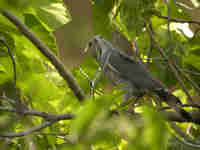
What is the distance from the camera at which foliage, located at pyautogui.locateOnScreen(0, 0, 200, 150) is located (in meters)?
0.32

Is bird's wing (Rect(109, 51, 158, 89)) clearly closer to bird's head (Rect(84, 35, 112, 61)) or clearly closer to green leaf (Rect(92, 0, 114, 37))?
bird's head (Rect(84, 35, 112, 61))

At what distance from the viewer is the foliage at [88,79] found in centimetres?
32

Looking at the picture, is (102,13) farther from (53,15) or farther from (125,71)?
(125,71)

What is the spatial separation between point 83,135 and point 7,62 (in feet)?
1.90

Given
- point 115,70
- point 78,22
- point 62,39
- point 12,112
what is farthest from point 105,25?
point 62,39

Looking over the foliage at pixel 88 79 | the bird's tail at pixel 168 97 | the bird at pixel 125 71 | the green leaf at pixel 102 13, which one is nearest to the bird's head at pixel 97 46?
the bird at pixel 125 71

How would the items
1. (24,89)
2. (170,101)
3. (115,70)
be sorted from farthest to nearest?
(115,70), (170,101), (24,89)

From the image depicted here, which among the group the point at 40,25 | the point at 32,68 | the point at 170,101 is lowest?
the point at 170,101

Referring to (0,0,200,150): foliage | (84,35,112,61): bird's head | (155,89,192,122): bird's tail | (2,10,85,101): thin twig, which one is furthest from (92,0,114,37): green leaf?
(84,35,112,61): bird's head

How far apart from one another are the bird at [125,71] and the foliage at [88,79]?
0.06 metres

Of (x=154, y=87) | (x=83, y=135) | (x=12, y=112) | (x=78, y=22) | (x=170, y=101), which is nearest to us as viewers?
(x=83, y=135)

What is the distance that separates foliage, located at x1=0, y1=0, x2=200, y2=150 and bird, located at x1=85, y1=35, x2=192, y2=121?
0.06 metres

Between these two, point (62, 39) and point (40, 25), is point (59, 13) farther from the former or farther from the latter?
point (62, 39)

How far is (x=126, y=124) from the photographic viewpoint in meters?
0.33
